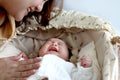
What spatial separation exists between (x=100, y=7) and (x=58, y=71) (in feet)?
1.89

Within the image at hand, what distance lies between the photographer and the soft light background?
63.2 inches

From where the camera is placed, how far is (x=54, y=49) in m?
1.33

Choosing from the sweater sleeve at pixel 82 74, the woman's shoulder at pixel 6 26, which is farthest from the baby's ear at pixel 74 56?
the woman's shoulder at pixel 6 26

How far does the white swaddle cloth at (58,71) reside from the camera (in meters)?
1.10

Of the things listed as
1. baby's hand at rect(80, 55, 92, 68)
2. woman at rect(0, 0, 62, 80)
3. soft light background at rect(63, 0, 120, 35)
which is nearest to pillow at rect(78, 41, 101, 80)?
baby's hand at rect(80, 55, 92, 68)

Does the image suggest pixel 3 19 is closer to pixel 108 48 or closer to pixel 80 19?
pixel 80 19

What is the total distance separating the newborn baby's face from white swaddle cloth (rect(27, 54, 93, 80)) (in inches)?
3.2

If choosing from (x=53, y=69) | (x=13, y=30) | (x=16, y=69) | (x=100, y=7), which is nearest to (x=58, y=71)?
(x=53, y=69)

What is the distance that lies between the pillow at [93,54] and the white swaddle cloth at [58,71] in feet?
0.08

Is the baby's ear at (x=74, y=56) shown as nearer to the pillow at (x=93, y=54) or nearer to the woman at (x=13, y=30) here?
the pillow at (x=93, y=54)

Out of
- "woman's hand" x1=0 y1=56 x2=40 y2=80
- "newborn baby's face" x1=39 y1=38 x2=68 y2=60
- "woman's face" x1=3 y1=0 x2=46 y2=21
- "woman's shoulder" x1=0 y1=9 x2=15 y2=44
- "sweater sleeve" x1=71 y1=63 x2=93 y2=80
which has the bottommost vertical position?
"sweater sleeve" x1=71 y1=63 x2=93 y2=80

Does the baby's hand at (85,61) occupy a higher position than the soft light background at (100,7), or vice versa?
the soft light background at (100,7)

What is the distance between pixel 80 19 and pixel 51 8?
0.13m

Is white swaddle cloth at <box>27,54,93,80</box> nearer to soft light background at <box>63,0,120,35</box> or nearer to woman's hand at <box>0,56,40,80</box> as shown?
woman's hand at <box>0,56,40,80</box>
